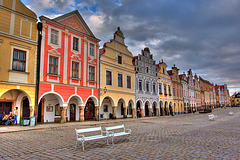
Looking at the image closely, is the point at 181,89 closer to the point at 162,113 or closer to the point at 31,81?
the point at 162,113

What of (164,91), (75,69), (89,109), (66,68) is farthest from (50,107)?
(164,91)

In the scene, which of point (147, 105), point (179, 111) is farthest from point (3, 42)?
point (179, 111)

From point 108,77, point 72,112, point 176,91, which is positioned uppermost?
point 108,77

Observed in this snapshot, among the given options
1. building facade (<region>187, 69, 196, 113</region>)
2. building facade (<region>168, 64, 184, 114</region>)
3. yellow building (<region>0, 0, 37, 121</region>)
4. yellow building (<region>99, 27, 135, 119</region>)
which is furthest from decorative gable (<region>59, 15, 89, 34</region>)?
building facade (<region>187, 69, 196, 113</region>)

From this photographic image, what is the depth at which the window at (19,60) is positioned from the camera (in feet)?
54.9

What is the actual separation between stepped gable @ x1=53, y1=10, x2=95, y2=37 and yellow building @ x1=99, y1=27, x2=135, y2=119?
397cm

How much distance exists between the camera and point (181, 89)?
50250mm

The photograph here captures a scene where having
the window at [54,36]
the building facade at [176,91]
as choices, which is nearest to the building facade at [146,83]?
the building facade at [176,91]

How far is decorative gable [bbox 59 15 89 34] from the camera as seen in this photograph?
70.2ft

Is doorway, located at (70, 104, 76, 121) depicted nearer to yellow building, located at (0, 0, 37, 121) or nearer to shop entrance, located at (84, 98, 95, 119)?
shop entrance, located at (84, 98, 95, 119)

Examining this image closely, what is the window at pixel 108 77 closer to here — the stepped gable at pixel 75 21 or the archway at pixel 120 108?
the archway at pixel 120 108

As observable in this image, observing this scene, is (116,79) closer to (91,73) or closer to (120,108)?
(91,73)

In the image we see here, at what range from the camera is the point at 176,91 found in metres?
46.8

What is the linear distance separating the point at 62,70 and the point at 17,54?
15.3ft
